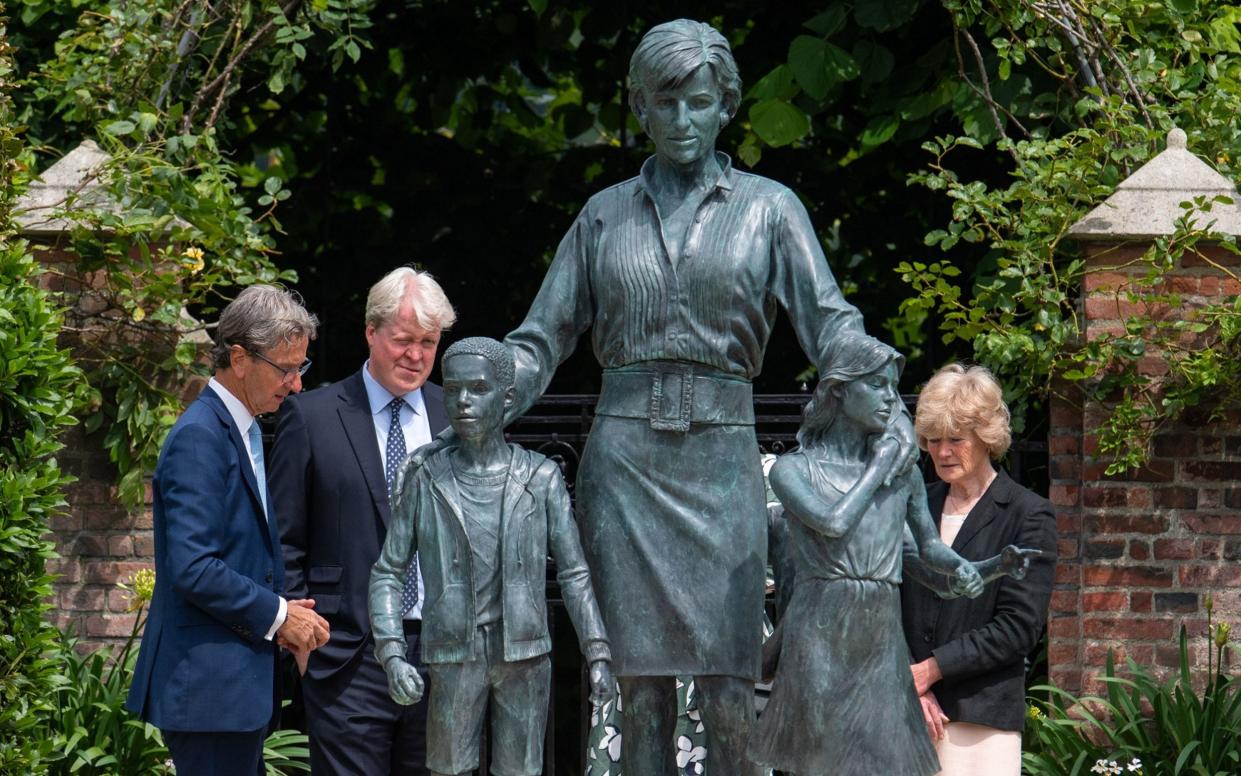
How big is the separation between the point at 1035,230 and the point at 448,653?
3.64 meters

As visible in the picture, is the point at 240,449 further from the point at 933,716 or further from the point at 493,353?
the point at 933,716

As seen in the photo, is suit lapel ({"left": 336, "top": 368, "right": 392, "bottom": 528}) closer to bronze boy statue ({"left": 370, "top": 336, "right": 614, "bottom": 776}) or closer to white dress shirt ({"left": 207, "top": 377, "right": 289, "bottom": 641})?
white dress shirt ({"left": 207, "top": 377, "right": 289, "bottom": 641})

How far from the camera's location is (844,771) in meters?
3.81

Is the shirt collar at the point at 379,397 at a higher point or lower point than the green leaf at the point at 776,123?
lower

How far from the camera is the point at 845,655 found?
3830 mm

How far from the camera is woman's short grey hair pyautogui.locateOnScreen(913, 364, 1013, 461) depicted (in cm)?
513

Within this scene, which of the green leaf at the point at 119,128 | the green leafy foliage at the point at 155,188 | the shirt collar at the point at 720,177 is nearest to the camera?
the shirt collar at the point at 720,177

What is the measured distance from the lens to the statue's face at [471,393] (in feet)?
12.4

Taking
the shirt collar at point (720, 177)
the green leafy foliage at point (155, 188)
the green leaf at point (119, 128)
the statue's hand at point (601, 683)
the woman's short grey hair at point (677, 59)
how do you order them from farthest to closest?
the green leaf at point (119, 128) < the green leafy foliage at point (155, 188) < the shirt collar at point (720, 177) < the woman's short grey hair at point (677, 59) < the statue's hand at point (601, 683)

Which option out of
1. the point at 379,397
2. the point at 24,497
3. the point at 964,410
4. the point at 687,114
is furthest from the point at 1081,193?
the point at 24,497

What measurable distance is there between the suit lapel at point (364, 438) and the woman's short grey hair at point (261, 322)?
517mm

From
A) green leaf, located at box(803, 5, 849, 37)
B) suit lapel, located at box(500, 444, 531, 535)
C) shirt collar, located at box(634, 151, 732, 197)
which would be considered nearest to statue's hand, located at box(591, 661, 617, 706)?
suit lapel, located at box(500, 444, 531, 535)

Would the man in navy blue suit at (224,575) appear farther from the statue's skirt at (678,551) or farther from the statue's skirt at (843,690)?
the statue's skirt at (843,690)

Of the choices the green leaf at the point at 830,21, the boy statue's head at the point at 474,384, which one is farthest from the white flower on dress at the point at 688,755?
the green leaf at the point at 830,21
